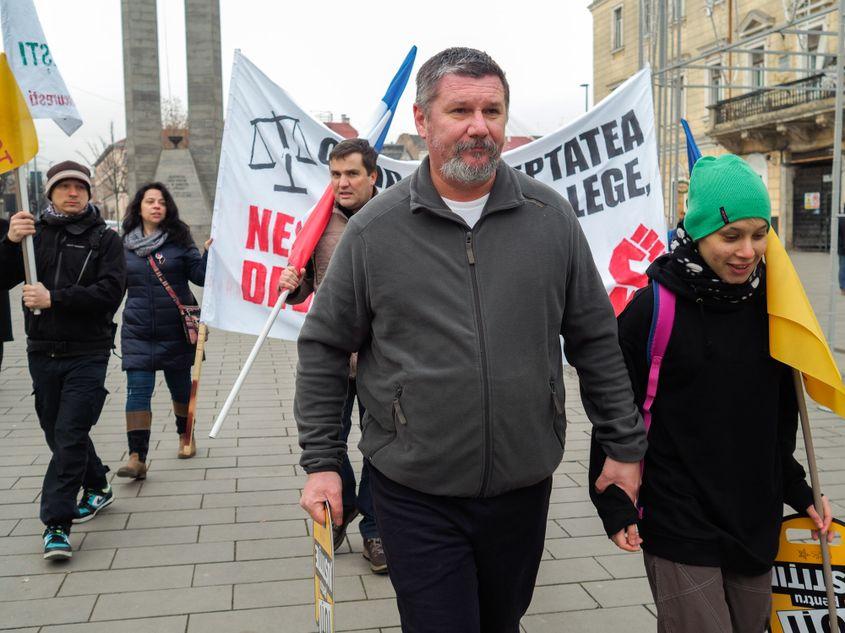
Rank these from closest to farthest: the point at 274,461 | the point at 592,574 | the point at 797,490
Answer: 1. the point at 797,490
2. the point at 592,574
3. the point at 274,461

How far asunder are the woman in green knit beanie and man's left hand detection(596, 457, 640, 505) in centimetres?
5

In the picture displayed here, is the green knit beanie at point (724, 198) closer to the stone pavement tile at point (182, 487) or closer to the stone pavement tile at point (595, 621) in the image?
the stone pavement tile at point (595, 621)

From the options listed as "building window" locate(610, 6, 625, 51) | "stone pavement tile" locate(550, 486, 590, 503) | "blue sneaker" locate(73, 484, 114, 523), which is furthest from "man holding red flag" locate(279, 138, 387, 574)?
"building window" locate(610, 6, 625, 51)

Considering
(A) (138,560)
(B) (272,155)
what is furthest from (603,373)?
(B) (272,155)

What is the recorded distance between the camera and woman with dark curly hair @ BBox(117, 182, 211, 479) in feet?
19.0

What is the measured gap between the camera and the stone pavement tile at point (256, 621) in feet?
12.0

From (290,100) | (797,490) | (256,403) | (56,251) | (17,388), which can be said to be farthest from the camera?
(17,388)

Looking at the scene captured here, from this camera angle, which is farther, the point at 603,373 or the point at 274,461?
the point at 274,461

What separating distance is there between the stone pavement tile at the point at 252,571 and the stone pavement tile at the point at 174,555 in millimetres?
106

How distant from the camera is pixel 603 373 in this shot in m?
2.53

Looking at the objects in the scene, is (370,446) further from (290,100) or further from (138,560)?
(290,100)

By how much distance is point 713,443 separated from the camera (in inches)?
100

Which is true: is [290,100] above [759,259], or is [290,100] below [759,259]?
above

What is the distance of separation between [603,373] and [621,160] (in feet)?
12.7
